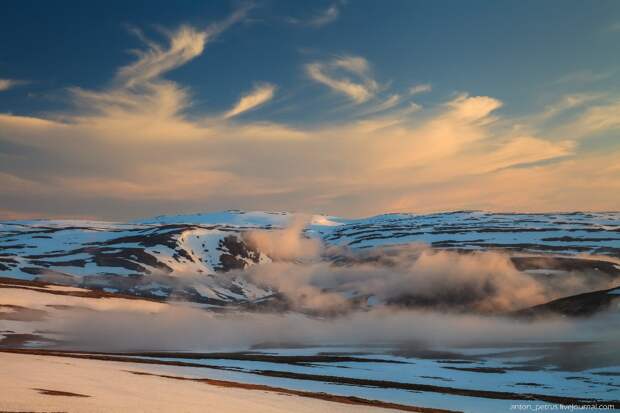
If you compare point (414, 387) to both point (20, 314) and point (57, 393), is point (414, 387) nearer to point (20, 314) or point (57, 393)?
point (57, 393)

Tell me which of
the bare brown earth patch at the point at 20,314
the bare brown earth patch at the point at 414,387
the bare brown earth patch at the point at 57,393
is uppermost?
the bare brown earth patch at the point at 20,314

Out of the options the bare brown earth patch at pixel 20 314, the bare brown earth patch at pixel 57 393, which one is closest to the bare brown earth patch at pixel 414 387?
the bare brown earth patch at pixel 57 393

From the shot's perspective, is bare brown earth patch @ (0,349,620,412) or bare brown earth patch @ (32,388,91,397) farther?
bare brown earth patch @ (0,349,620,412)

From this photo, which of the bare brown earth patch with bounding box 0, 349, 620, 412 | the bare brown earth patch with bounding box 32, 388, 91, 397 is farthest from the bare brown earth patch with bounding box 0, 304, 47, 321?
the bare brown earth patch with bounding box 32, 388, 91, 397

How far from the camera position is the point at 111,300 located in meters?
163

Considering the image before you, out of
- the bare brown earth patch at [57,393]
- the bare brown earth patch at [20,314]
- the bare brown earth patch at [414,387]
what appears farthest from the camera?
the bare brown earth patch at [20,314]

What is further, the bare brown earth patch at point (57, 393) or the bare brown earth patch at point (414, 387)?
the bare brown earth patch at point (414, 387)

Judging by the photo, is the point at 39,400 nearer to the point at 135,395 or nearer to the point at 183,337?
the point at 135,395

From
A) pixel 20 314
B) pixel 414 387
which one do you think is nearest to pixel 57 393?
pixel 414 387

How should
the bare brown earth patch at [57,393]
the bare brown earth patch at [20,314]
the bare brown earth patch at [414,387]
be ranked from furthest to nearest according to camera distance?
1. the bare brown earth patch at [20,314]
2. the bare brown earth patch at [414,387]
3. the bare brown earth patch at [57,393]

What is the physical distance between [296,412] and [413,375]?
54819mm

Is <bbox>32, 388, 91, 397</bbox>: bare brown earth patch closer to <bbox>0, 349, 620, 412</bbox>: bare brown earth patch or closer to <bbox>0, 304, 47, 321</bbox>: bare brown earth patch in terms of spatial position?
<bbox>0, 349, 620, 412</bbox>: bare brown earth patch

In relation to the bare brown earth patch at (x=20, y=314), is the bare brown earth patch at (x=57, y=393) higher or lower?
lower

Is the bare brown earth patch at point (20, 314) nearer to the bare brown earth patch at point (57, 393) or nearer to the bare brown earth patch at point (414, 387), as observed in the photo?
the bare brown earth patch at point (414, 387)
